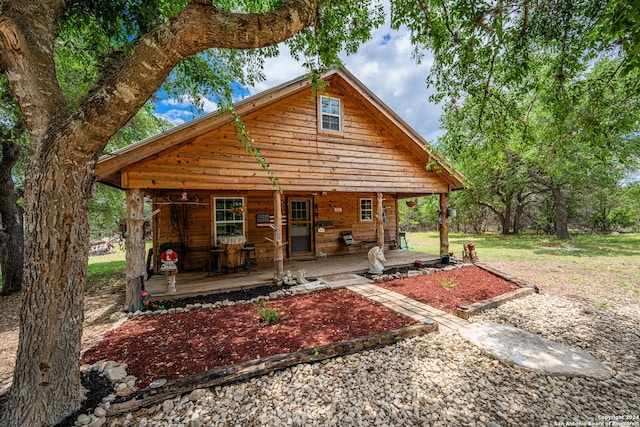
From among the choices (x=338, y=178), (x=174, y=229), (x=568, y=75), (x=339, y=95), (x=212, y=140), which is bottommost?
(x=174, y=229)

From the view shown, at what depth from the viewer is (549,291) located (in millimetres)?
6027

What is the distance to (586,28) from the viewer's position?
4.20 m

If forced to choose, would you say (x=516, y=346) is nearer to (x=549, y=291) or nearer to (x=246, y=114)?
(x=549, y=291)

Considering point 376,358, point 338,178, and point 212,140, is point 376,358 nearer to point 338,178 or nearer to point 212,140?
point 338,178

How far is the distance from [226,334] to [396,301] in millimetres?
3460

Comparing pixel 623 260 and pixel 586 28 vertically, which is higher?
pixel 586 28

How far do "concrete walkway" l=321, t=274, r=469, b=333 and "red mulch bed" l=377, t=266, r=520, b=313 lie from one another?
25 centimetres

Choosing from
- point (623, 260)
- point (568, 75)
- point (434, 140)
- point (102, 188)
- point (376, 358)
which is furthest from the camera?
point (102, 188)

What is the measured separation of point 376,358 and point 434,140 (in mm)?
5953

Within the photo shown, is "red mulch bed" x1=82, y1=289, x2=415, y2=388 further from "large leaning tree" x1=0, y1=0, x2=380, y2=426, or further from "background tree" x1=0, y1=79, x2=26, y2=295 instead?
"background tree" x1=0, y1=79, x2=26, y2=295

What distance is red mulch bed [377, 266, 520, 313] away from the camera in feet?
17.4

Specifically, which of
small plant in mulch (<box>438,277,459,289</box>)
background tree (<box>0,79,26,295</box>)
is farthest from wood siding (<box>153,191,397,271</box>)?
small plant in mulch (<box>438,277,459,289</box>)

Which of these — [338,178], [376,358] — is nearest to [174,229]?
[338,178]

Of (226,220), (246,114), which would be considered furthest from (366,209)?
(246,114)
